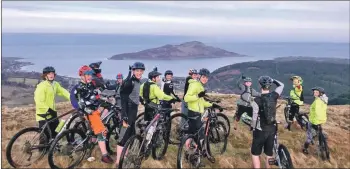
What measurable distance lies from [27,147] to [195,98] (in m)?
4.70

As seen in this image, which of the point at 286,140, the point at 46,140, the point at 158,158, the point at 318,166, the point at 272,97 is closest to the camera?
the point at 272,97

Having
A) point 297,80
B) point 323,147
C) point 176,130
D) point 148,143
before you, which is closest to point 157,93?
point 148,143

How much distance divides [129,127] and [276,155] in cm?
405

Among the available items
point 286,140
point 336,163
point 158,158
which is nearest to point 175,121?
point 158,158

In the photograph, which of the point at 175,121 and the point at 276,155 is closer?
the point at 276,155

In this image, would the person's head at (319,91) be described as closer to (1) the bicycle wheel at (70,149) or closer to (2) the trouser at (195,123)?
(2) the trouser at (195,123)

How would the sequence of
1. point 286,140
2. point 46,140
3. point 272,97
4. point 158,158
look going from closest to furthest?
point 272,97 → point 46,140 → point 158,158 → point 286,140

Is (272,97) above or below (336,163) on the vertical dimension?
above

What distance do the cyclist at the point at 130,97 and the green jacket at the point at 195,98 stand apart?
1442 millimetres

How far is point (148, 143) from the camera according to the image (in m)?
8.44

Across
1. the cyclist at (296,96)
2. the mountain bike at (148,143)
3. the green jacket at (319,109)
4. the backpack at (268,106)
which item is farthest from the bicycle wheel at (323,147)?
the mountain bike at (148,143)

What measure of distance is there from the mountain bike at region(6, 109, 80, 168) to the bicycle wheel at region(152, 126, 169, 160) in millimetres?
2408

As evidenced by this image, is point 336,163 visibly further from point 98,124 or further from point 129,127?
point 98,124

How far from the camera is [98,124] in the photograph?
8344mm
